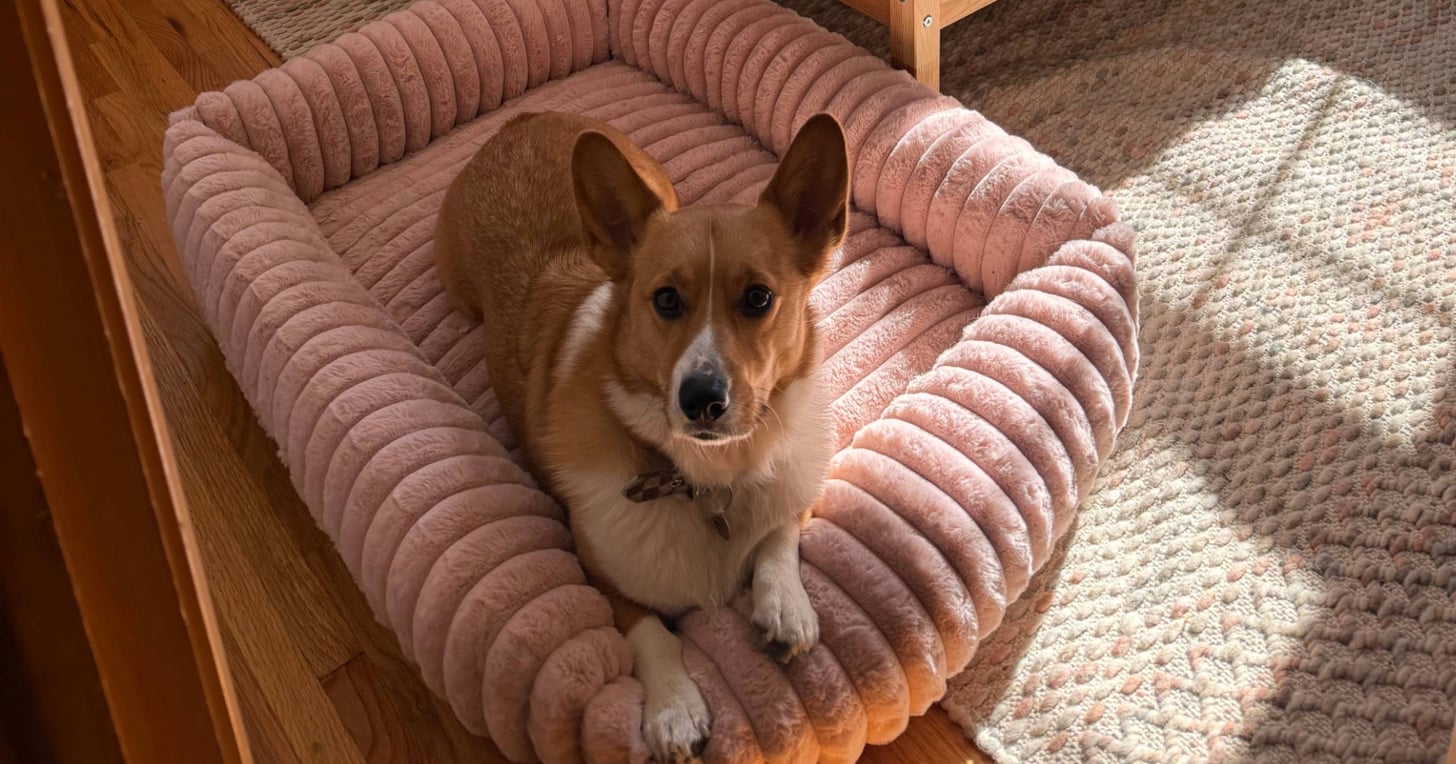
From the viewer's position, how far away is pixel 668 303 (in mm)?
1399

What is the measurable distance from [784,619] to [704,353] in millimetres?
354

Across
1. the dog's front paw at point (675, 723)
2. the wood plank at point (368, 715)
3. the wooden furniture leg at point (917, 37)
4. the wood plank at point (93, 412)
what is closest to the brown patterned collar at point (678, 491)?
the dog's front paw at point (675, 723)

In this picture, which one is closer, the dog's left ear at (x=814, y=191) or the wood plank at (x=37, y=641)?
the wood plank at (x=37, y=641)

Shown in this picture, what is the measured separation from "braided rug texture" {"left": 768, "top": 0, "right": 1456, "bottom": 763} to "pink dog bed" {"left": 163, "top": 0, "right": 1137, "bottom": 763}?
0.60ft

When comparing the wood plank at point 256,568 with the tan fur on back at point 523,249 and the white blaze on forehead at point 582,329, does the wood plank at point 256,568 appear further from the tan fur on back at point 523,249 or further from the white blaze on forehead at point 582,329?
the white blaze on forehead at point 582,329

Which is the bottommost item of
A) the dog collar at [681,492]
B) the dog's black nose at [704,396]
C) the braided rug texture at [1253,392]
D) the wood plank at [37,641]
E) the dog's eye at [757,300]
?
the braided rug texture at [1253,392]

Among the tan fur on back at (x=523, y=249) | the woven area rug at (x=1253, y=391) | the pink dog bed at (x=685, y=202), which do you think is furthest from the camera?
the tan fur on back at (x=523, y=249)

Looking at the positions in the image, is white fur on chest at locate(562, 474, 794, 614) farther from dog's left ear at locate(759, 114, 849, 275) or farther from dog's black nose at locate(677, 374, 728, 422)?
dog's left ear at locate(759, 114, 849, 275)

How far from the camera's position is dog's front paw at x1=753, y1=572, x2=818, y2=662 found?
138 cm

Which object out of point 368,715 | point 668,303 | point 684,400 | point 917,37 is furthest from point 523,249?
point 917,37

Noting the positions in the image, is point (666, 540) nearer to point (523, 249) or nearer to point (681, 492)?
point (681, 492)

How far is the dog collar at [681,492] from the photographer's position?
147cm

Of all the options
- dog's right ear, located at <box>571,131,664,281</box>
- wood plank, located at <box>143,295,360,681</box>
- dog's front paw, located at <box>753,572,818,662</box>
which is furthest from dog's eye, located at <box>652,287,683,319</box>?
wood plank, located at <box>143,295,360,681</box>

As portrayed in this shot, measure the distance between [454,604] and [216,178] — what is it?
115 centimetres
